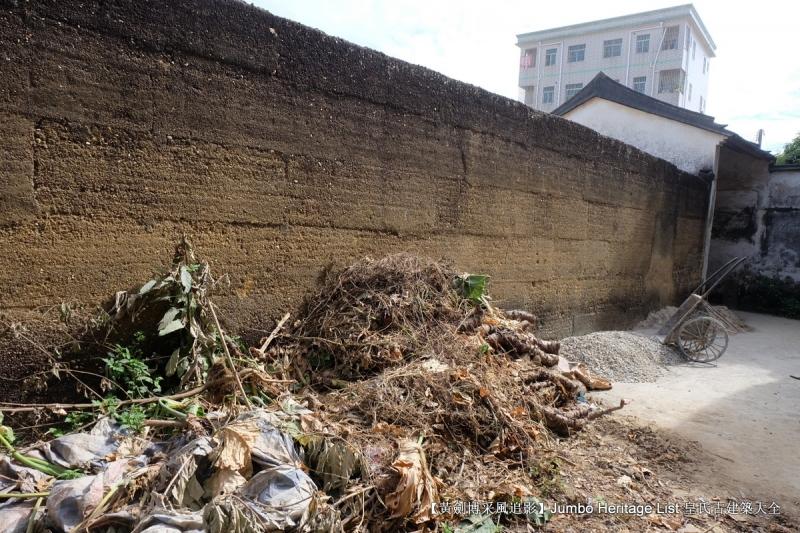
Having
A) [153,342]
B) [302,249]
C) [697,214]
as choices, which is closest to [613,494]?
[302,249]

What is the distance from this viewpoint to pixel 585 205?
21.7 feet

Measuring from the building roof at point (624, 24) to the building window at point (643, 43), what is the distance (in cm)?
Answer: 78

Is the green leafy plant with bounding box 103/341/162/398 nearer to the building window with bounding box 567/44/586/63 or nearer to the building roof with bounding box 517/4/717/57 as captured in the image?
the building roof with bounding box 517/4/717/57

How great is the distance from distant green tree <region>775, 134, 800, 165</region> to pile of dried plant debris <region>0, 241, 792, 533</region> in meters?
16.3

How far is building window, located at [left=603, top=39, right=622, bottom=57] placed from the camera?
111 feet

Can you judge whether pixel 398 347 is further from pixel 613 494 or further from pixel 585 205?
pixel 585 205

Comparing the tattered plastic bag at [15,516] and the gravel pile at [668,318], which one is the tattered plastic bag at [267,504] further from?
the gravel pile at [668,318]

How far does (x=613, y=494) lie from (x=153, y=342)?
2.77m

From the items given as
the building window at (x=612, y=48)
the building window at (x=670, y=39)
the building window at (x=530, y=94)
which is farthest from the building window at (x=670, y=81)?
the building window at (x=530, y=94)

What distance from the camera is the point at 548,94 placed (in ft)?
120

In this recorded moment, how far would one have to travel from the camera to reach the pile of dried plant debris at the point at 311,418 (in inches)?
81.5

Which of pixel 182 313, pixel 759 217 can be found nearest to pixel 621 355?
pixel 182 313

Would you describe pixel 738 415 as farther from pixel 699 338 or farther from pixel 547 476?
pixel 547 476

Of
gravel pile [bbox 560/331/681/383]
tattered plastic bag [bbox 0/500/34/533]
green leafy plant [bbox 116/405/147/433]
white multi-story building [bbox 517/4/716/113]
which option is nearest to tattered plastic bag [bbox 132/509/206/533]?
tattered plastic bag [bbox 0/500/34/533]
